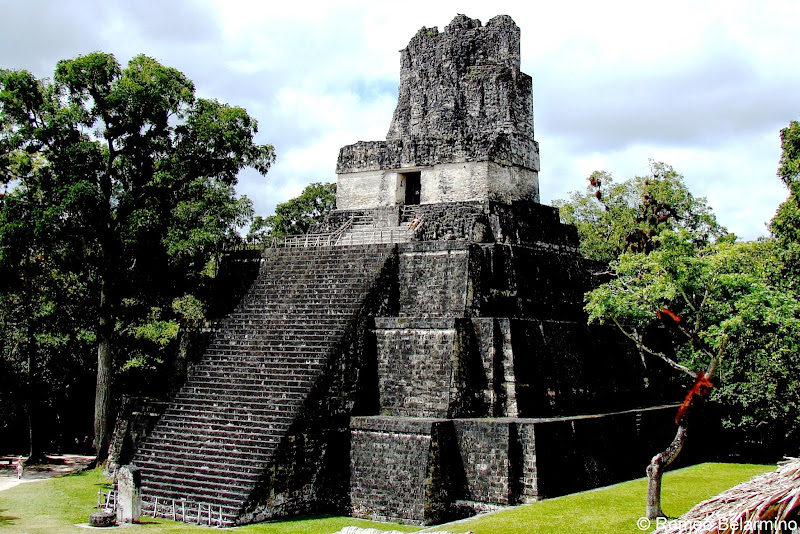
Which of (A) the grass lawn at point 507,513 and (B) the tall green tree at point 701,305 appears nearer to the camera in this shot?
(A) the grass lawn at point 507,513

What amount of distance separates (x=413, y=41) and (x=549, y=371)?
7.79 meters

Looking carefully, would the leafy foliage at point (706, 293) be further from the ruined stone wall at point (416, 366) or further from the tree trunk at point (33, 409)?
the tree trunk at point (33, 409)

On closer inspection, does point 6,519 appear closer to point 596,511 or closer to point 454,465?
point 454,465

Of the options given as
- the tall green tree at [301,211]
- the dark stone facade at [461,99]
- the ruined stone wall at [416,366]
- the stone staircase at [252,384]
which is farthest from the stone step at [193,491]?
the tall green tree at [301,211]

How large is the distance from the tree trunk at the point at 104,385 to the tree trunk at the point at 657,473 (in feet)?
33.4

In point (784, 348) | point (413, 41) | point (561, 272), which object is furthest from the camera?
point (413, 41)

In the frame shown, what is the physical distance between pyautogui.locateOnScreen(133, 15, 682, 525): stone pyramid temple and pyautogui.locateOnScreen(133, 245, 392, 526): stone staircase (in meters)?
0.03

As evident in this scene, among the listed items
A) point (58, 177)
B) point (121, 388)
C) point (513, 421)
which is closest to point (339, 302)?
point (513, 421)

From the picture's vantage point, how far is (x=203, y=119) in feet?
47.7

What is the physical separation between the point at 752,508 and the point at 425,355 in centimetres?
699

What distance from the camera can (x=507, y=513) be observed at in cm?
961

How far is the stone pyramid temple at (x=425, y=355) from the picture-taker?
34.8 ft

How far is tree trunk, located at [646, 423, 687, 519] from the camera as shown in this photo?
27.9 feet

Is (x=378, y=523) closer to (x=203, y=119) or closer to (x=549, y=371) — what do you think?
(x=549, y=371)
